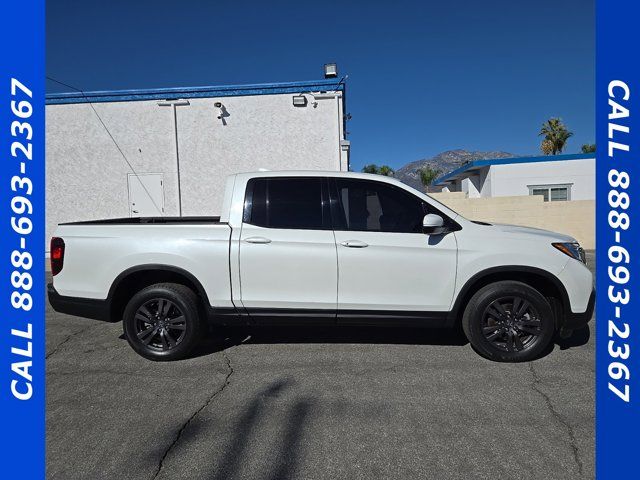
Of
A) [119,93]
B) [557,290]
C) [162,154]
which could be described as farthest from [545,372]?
[119,93]

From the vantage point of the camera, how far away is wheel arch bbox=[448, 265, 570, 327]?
147 inches

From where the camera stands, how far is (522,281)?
12.9 ft

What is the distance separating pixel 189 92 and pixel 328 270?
995 centimetres

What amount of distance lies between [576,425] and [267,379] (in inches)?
97.9

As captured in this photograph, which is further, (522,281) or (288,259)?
(522,281)

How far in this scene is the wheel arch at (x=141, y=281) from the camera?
12.7 ft

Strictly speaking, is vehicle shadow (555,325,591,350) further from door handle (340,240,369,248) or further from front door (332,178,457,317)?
→ door handle (340,240,369,248)

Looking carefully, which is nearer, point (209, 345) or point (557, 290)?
point (557, 290)

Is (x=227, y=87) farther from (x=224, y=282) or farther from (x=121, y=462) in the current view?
(x=121, y=462)

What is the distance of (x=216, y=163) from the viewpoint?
1161 centimetres

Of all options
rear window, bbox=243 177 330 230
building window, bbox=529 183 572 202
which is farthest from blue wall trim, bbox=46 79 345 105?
building window, bbox=529 183 572 202

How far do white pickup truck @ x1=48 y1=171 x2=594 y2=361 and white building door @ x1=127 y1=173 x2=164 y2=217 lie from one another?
815 centimetres

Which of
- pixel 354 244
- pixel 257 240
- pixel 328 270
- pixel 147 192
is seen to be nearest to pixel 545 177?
pixel 147 192

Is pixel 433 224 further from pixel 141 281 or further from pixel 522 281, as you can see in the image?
pixel 141 281
